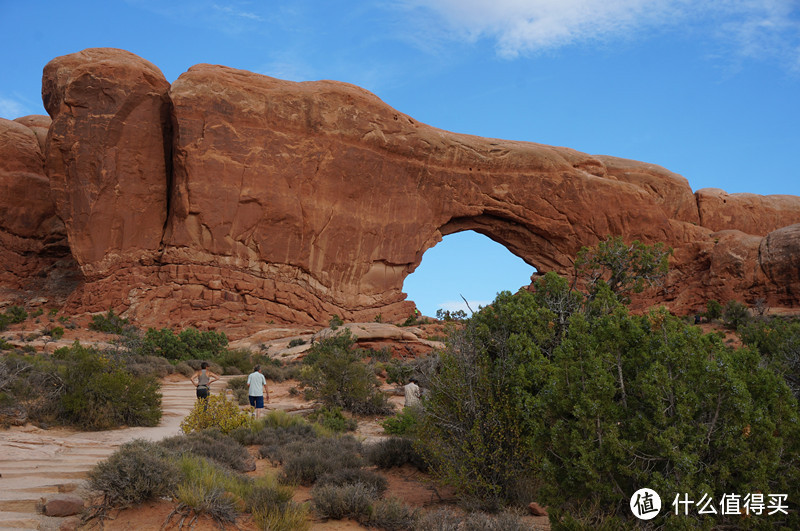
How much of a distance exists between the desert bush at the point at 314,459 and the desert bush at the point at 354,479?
0.83 ft

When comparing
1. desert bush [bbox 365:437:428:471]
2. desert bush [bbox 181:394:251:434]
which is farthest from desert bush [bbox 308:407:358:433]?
desert bush [bbox 365:437:428:471]

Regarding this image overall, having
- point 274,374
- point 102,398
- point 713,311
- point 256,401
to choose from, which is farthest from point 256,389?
point 713,311

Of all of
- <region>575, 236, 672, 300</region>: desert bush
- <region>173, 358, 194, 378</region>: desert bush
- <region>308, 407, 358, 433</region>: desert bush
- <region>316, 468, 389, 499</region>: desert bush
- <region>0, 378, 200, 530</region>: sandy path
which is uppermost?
<region>575, 236, 672, 300</region>: desert bush

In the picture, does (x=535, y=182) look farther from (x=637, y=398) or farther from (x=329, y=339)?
(x=637, y=398)

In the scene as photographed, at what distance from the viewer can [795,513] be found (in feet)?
14.2

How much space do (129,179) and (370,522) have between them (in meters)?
25.4

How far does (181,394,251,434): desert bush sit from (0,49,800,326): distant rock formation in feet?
56.4

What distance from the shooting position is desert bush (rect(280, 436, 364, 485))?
7.14 m

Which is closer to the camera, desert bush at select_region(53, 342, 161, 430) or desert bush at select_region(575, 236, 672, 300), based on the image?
desert bush at select_region(53, 342, 161, 430)

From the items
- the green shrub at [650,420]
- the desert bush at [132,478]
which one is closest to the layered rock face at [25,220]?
the desert bush at [132,478]

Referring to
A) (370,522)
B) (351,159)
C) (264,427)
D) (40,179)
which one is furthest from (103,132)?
(370,522)

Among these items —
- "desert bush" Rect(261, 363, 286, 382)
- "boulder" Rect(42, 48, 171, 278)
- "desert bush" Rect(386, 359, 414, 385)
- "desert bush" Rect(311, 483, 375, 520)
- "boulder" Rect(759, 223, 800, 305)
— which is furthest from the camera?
"boulder" Rect(759, 223, 800, 305)

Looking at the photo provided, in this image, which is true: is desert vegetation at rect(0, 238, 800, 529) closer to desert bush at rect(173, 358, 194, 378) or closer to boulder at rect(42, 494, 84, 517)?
boulder at rect(42, 494, 84, 517)

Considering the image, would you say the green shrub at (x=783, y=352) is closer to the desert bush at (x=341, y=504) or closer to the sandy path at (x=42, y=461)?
the desert bush at (x=341, y=504)
